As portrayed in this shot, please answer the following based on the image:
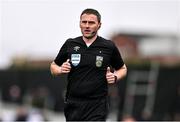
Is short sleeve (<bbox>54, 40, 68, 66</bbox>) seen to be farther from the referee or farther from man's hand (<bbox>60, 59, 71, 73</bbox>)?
man's hand (<bbox>60, 59, 71, 73</bbox>)

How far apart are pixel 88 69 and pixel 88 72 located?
0.10 feet

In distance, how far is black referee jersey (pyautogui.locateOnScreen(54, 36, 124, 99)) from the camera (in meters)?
8.12

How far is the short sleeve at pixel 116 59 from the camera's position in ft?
27.3

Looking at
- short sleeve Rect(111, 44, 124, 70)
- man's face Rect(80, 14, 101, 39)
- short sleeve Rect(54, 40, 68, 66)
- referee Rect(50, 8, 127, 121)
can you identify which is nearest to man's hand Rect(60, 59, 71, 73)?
referee Rect(50, 8, 127, 121)

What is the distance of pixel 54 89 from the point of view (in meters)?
27.6

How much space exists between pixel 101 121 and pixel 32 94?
2048 centimetres

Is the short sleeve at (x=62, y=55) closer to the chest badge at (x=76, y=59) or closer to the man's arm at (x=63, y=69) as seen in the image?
the man's arm at (x=63, y=69)

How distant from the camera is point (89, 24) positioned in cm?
807

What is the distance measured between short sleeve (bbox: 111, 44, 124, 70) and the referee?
3.1 inches

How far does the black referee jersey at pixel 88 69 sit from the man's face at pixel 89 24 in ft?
0.46

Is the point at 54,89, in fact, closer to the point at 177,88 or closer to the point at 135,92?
the point at 135,92

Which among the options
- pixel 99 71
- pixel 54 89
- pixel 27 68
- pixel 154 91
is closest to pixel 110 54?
pixel 99 71

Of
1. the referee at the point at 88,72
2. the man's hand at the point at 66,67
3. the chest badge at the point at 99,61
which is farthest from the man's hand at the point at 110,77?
the man's hand at the point at 66,67

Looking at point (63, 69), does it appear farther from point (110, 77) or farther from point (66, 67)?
point (110, 77)
